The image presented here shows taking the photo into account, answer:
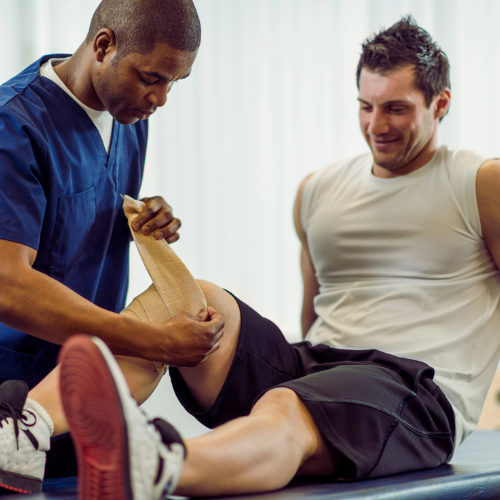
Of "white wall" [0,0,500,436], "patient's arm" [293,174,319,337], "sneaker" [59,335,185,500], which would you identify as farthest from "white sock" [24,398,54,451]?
"white wall" [0,0,500,436]

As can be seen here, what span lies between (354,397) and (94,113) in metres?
0.79

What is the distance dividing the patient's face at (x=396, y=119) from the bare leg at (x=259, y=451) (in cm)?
74

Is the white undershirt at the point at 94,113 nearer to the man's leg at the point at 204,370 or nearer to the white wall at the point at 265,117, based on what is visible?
the man's leg at the point at 204,370

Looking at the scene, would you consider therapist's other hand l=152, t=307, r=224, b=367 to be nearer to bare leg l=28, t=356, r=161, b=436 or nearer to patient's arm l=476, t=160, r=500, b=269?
bare leg l=28, t=356, r=161, b=436

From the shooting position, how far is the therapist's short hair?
3.55 ft

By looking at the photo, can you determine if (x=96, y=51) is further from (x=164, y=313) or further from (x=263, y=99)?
(x=263, y=99)

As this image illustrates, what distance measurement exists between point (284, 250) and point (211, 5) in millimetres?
953

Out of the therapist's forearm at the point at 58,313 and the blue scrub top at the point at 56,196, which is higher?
the blue scrub top at the point at 56,196

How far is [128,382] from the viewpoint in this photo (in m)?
0.99

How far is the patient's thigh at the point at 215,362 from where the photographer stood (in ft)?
3.47

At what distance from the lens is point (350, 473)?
2.94 feet

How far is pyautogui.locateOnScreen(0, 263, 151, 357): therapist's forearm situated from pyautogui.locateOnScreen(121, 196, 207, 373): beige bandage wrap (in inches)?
3.5

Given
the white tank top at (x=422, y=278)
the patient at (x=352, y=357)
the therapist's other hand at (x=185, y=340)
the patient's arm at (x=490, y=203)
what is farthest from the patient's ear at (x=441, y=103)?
the therapist's other hand at (x=185, y=340)

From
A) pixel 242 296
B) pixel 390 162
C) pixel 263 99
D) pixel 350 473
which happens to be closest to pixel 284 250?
pixel 242 296
